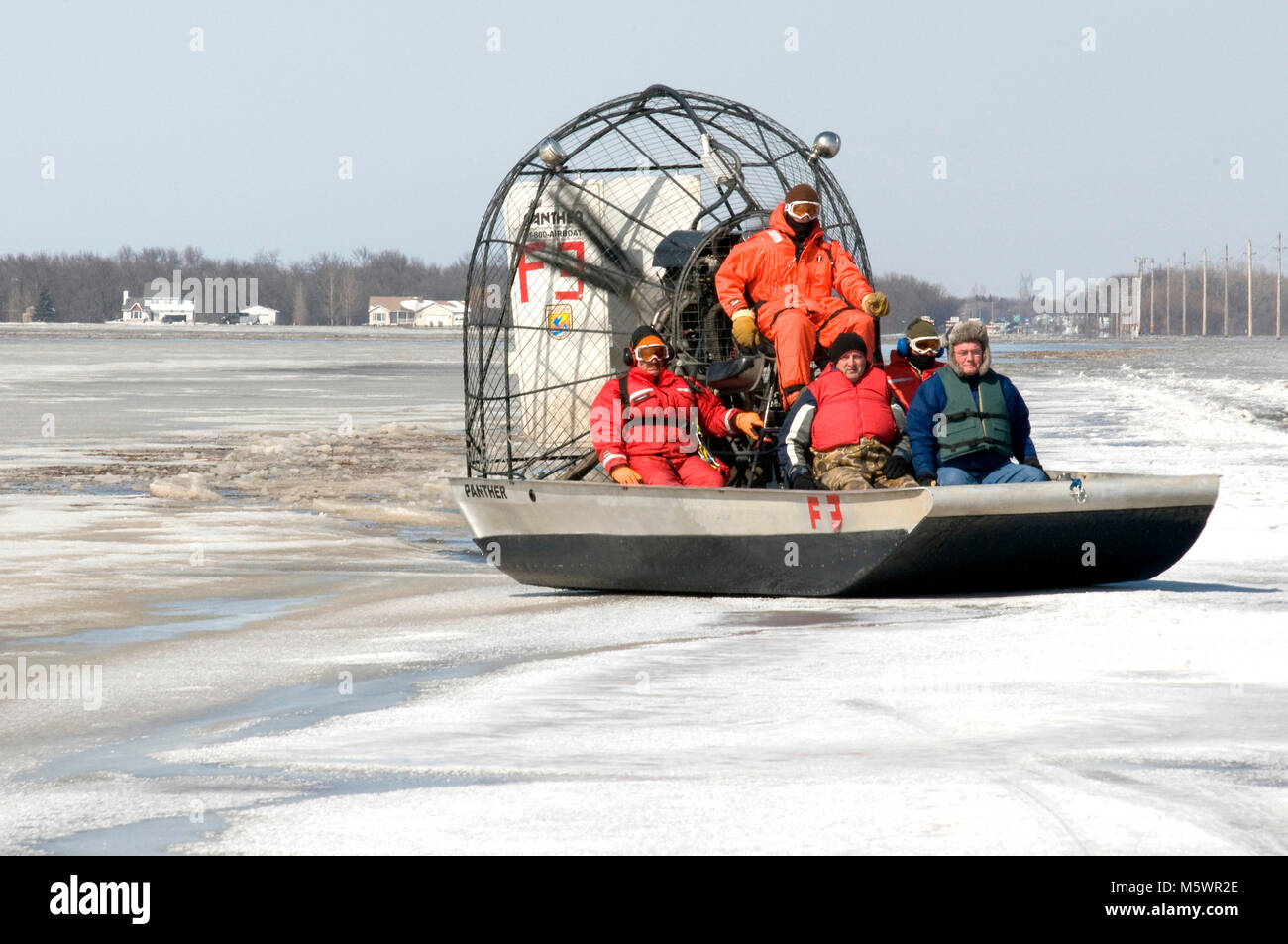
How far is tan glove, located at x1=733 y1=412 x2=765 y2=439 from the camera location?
8.88m

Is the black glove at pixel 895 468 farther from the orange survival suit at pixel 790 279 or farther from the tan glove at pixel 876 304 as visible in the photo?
the orange survival suit at pixel 790 279

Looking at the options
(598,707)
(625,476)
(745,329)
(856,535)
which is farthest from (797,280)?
(598,707)

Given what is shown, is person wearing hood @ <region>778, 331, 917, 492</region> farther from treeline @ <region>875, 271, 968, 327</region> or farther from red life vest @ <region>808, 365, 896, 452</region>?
treeline @ <region>875, 271, 968, 327</region>

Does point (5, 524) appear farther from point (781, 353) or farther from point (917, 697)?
point (917, 697)

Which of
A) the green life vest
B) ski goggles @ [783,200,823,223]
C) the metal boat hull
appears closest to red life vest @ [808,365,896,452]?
the green life vest

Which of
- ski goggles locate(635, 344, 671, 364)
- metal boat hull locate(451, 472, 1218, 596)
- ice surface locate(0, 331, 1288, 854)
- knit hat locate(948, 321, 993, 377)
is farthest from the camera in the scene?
ski goggles locate(635, 344, 671, 364)

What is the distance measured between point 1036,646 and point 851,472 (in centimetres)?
180

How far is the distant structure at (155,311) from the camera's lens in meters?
149

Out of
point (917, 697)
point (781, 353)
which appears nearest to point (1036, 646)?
point (917, 697)

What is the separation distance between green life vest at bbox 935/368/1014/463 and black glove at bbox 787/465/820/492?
0.65m

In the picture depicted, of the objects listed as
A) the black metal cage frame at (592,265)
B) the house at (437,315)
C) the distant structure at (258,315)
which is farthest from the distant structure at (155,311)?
the black metal cage frame at (592,265)

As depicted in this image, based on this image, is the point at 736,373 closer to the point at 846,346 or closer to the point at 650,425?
the point at 650,425

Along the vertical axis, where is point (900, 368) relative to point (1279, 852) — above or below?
above

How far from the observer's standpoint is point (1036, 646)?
21.2ft
